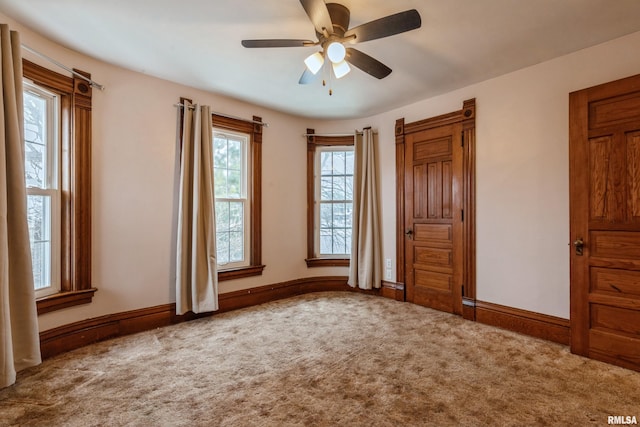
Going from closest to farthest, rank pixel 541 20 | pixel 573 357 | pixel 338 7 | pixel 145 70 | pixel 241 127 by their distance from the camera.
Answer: pixel 338 7, pixel 541 20, pixel 573 357, pixel 145 70, pixel 241 127

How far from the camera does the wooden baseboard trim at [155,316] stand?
2566 mm

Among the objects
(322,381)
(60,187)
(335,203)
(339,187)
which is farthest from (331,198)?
(60,187)

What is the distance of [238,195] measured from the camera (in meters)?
3.96

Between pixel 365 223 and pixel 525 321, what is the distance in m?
2.12

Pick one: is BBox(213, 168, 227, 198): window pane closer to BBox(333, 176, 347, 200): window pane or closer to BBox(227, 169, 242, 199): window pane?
BBox(227, 169, 242, 199): window pane

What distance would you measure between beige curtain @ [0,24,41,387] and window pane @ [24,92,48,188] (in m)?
0.53

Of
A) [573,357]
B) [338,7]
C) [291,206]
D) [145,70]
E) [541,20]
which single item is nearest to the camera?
[338,7]

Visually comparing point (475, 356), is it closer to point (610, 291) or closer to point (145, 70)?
point (610, 291)

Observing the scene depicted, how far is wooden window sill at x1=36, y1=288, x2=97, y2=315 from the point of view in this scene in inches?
96.0

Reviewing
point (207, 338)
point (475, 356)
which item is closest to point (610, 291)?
point (475, 356)

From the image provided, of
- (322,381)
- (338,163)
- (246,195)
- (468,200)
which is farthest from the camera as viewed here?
(338,163)

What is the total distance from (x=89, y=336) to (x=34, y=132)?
178 cm

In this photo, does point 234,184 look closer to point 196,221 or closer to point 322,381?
point 196,221

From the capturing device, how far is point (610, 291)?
7.77 feet
